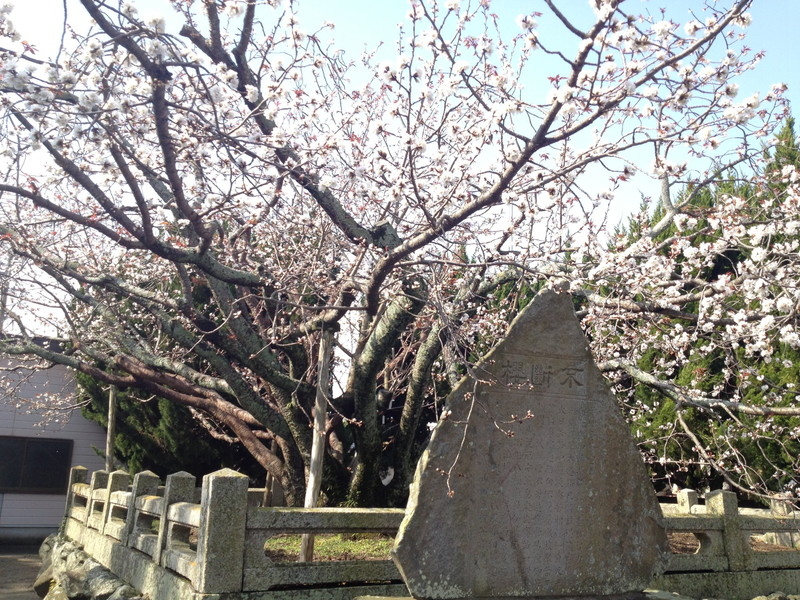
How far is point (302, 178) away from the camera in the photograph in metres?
6.16

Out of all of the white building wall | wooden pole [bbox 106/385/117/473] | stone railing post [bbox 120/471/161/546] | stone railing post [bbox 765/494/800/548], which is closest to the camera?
stone railing post [bbox 120/471/161/546]

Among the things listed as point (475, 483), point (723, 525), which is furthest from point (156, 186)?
point (723, 525)

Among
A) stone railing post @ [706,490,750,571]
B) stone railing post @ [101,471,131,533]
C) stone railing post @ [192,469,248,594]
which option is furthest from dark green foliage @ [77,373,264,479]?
stone railing post @ [706,490,750,571]

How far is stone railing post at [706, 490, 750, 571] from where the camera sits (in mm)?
7277

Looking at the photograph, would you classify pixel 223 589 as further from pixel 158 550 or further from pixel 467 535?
pixel 467 535

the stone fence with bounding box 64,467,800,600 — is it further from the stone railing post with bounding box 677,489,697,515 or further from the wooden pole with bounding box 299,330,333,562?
the wooden pole with bounding box 299,330,333,562

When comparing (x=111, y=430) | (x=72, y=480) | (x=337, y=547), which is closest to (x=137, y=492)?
(x=337, y=547)

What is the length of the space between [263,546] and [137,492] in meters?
2.84

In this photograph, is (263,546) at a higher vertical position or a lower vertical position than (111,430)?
lower

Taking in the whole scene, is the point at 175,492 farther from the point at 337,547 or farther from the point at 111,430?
the point at 111,430

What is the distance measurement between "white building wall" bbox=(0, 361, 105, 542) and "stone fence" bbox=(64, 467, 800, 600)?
18.0 feet

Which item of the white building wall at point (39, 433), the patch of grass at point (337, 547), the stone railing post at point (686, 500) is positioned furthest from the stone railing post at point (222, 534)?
the white building wall at point (39, 433)

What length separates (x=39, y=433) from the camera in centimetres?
1434

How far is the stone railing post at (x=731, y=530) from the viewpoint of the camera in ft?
23.9
